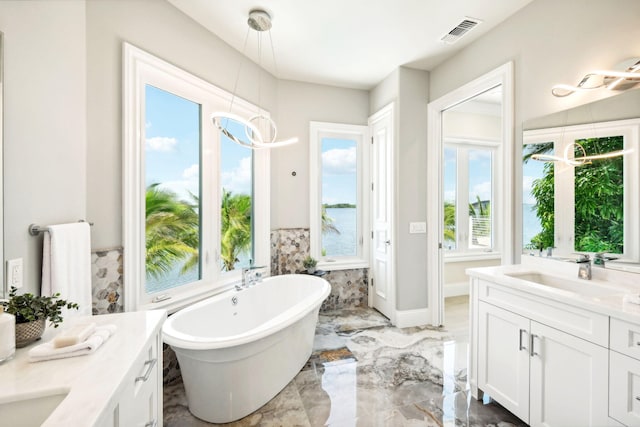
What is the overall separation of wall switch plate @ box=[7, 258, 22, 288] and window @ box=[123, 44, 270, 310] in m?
0.67

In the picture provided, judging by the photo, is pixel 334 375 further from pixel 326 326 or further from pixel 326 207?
pixel 326 207

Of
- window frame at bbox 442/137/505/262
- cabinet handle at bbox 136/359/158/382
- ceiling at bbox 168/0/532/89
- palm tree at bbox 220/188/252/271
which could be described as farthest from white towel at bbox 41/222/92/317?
window frame at bbox 442/137/505/262

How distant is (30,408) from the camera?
2.55 ft

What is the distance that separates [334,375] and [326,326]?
935mm

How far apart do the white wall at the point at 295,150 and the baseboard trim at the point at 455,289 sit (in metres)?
2.49

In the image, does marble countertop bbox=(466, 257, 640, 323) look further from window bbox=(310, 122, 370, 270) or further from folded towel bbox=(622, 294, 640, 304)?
window bbox=(310, 122, 370, 270)

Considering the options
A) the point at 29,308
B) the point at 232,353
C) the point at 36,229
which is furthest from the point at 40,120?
the point at 232,353

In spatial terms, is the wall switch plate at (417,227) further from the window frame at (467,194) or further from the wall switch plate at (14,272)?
the wall switch plate at (14,272)

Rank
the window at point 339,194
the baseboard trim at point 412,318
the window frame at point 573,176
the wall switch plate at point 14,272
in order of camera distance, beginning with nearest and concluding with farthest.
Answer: the wall switch plate at point 14,272, the window frame at point 573,176, the baseboard trim at point 412,318, the window at point 339,194

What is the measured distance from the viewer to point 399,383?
2176 millimetres

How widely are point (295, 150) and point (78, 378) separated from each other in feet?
9.89

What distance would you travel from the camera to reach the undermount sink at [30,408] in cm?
76

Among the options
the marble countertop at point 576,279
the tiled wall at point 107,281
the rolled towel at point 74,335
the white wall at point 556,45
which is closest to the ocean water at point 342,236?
the marble countertop at point 576,279

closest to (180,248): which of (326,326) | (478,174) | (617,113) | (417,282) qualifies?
(326,326)
